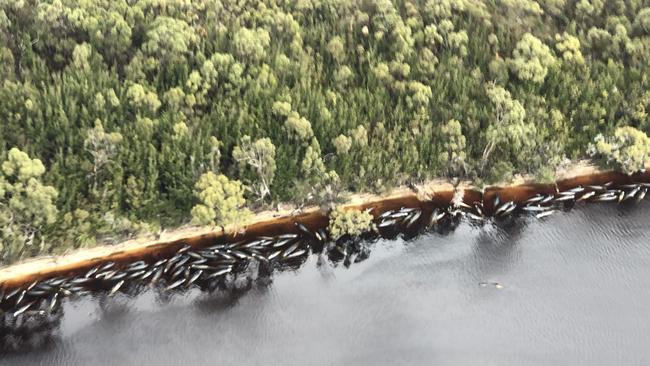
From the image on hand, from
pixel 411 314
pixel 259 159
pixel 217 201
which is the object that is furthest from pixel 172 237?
pixel 411 314

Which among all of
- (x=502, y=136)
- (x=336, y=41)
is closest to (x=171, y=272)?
(x=336, y=41)

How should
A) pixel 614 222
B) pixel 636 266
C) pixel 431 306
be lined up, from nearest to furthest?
1. pixel 431 306
2. pixel 636 266
3. pixel 614 222

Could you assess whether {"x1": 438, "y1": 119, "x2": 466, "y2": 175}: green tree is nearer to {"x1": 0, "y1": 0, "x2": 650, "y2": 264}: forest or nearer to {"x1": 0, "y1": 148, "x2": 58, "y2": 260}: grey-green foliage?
{"x1": 0, "y1": 0, "x2": 650, "y2": 264}: forest

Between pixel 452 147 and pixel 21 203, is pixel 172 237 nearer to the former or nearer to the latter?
pixel 21 203

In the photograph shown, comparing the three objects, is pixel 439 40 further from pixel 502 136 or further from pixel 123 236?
pixel 123 236

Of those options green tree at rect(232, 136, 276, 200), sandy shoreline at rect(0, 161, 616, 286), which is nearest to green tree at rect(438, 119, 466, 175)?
sandy shoreline at rect(0, 161, 616, 286)

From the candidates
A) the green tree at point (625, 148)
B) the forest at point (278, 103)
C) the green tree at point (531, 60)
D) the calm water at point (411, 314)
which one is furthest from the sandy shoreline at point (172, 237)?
the green tree at point (531, 60)
